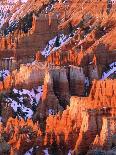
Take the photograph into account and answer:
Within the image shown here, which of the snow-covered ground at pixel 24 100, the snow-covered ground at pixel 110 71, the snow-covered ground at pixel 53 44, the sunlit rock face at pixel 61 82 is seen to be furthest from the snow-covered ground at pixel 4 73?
the snow-covered ground at pixel 24 100

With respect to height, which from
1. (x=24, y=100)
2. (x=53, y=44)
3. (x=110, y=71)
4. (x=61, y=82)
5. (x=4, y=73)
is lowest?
(x=24, y=100)

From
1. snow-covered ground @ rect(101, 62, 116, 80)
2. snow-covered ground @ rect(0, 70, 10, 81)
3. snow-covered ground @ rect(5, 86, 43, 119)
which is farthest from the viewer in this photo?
snow-covered ground @ rect(0, 70, 10, 81)

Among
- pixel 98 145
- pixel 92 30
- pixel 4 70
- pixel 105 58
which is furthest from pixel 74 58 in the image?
pixel 98 145

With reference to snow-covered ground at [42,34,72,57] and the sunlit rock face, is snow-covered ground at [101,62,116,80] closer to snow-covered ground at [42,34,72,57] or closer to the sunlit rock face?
the sunlit rock face

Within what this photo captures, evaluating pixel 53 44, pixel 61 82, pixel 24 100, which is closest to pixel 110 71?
pixel 61 82

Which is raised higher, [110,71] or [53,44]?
[53,44]

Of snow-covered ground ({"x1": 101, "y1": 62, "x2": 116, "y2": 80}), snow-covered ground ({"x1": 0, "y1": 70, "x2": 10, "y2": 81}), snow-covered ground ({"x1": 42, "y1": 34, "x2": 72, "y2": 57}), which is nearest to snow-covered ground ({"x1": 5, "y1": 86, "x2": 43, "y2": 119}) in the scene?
snow-covered ground ({"x1": 101, "y1": 62, "x2": 116, "y2": 80})

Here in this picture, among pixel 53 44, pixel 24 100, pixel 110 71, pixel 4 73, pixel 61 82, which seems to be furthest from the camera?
pixel 53 44

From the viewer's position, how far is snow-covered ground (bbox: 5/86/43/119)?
245ft

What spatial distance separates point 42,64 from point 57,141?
84.6 feet

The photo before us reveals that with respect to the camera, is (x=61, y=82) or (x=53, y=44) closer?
(x=61, y=82)

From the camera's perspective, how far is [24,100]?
76188mm

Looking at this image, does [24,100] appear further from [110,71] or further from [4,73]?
[4,73]

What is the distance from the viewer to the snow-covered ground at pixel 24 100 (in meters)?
74.7
